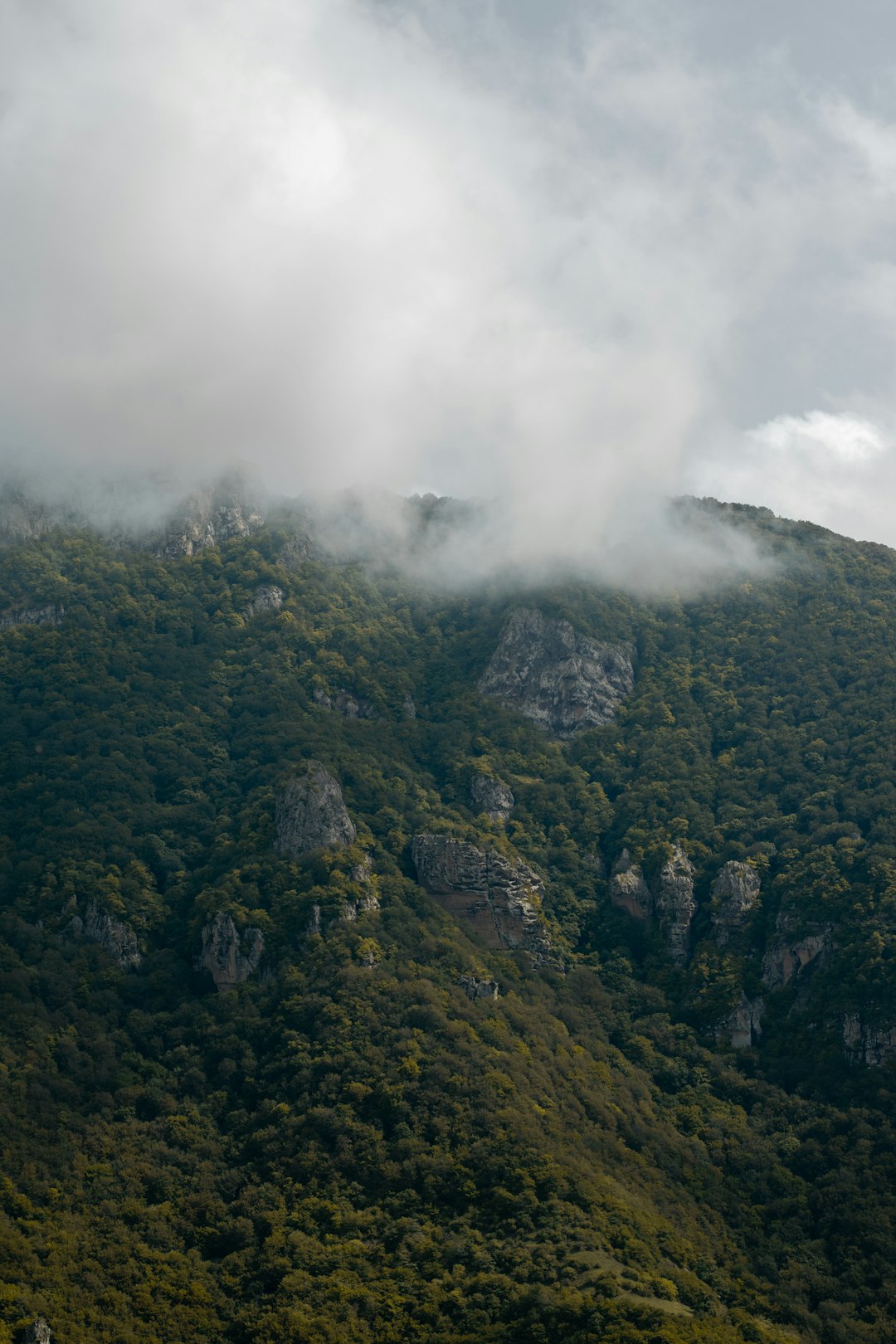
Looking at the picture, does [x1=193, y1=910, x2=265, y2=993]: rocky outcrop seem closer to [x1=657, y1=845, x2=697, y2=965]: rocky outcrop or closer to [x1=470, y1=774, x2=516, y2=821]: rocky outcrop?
[x1=470, y1=774, x2=516, y2=821]: rocky outcrop

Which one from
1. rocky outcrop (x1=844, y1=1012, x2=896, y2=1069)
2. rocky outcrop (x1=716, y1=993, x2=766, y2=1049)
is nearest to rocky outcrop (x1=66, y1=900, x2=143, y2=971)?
rocky outcrop (x1=716, y1=993, x2=766, y2=1049)

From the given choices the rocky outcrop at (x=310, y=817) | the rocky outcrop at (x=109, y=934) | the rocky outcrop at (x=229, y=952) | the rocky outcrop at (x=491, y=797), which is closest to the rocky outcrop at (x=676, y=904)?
the rocky outcrop at (x=491, y=797)

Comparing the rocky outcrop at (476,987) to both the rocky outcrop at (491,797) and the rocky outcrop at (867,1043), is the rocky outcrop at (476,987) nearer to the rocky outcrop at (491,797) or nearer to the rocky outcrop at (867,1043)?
the rocky outcrop at (491,797)

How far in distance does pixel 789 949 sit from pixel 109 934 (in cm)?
8621

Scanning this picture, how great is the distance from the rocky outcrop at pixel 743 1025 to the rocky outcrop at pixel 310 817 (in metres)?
54.7

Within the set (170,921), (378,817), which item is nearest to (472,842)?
(378,817)

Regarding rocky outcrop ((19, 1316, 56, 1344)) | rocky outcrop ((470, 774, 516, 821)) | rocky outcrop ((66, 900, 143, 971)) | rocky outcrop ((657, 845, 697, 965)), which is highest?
rocky outcrop ((470, 774, 516, 821))

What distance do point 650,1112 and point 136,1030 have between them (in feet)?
202

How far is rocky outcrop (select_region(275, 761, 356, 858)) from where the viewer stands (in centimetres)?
17075

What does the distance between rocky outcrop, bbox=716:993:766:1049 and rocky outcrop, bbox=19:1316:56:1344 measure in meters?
87.2

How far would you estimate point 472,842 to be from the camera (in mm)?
180750

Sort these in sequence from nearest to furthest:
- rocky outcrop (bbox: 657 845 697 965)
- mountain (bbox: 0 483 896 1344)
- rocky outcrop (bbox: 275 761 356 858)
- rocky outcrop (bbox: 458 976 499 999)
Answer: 1. mountain (bbox: 0 483 896 1344)
2. rocky outcrop (bbox: 458 976 499 999)
3. rocky outcrop (bbox: 275 761 356 858)
4. rocky outcrop (bbox: 657 845 697 965)

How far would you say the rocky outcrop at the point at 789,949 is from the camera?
163 m

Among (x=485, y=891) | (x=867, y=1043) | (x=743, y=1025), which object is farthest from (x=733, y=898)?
(x=485, y=891)
